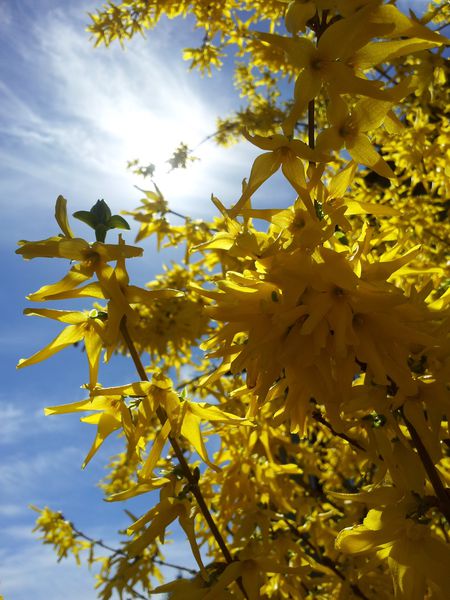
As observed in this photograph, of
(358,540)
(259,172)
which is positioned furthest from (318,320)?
(358,540)

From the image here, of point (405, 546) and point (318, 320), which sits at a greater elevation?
point (318, 320)

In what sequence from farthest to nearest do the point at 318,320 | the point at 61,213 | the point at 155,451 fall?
1. the point at 155,451
2. the point at 61,213
3. the point at 318,320

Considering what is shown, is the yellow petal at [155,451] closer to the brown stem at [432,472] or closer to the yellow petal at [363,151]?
the brown stem at [432,472]

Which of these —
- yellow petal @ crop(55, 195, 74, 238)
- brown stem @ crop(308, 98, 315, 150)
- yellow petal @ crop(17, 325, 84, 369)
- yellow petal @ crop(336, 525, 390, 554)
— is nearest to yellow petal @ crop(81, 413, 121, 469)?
yellow petal @ crop(17, 325, 84, 369)

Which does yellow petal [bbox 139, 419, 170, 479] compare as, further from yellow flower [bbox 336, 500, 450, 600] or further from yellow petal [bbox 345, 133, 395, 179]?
yellow petal [bbox 345, 133, 395, 179]

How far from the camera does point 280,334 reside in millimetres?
893

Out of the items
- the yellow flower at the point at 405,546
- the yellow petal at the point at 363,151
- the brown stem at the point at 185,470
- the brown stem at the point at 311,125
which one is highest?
the brown stem at the point at 311,125

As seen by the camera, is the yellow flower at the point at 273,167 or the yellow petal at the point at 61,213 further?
the yellow petal at the point at 61,213

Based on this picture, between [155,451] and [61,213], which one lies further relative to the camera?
[155,451]

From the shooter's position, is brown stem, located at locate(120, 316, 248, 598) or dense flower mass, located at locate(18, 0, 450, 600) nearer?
dense flower mass, located at locate(18, 0, 450, 600)

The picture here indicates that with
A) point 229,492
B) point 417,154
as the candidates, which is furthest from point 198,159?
point 229,492

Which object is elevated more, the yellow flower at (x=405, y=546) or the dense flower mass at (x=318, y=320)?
the dense flower mass at (x=318, y=320)

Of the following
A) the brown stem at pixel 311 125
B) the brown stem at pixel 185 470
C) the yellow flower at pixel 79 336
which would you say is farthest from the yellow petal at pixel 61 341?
the brown stem at pixel 311 125

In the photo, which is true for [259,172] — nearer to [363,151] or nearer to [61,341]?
[363,151]
